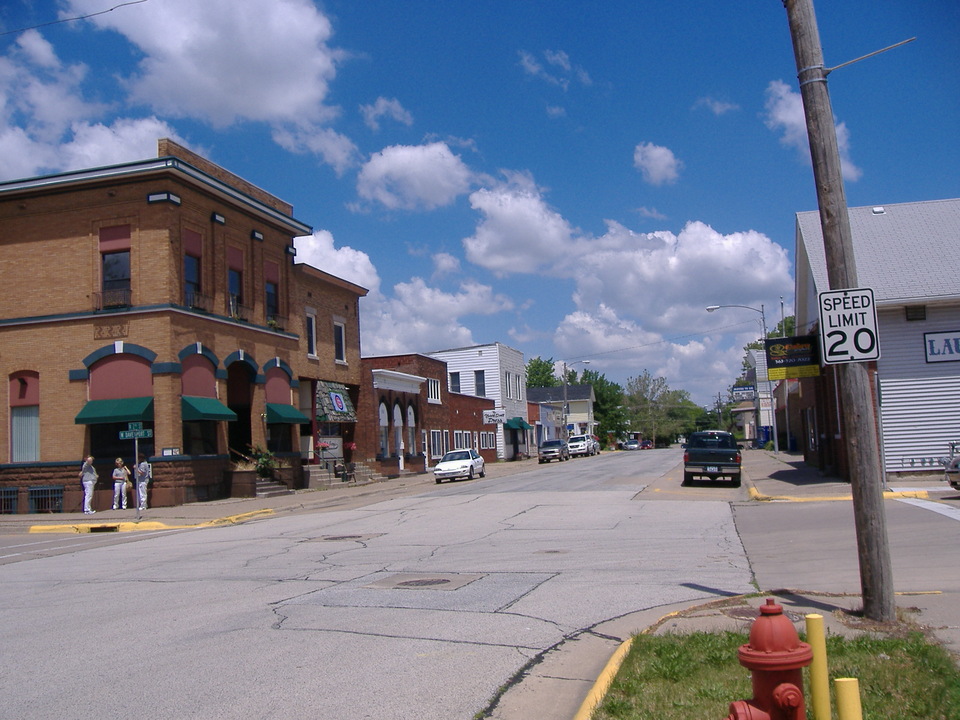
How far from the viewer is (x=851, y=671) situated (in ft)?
19.3

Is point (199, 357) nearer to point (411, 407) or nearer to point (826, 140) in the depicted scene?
point (411, 407)

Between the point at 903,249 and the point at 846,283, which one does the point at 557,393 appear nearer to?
the point at 903,249

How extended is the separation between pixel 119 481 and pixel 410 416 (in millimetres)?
23154

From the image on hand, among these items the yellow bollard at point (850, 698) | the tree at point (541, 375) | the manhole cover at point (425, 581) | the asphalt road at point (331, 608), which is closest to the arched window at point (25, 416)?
the asphalt road at point (331, 608)

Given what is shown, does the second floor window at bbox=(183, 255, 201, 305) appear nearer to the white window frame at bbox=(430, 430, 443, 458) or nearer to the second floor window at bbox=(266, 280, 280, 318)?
the second floor window at bbox=(266, 280, 280, 318)

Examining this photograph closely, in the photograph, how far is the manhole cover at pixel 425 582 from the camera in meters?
10.7

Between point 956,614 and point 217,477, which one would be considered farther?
point 217,477

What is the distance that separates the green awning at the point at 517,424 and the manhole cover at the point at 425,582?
56339 millimetres

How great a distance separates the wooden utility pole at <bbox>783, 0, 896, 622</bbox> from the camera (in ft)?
24.9

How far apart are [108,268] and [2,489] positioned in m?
8.06

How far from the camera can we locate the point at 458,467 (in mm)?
39219

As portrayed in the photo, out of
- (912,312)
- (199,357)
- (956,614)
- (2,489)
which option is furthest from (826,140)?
(2,489)

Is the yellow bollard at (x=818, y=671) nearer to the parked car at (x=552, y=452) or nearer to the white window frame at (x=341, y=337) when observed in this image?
the white window frame at (x=341, y=337)

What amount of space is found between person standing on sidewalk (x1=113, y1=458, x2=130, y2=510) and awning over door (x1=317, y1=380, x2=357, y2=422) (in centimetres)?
1249
